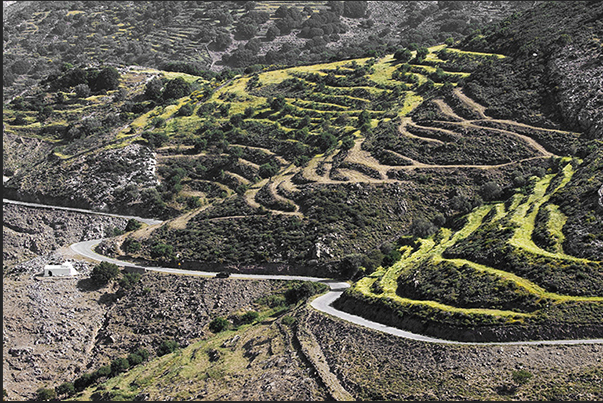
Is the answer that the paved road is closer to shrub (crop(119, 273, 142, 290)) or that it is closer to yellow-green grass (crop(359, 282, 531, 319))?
yellow-green grass (crop(359, 282, 531, 319))

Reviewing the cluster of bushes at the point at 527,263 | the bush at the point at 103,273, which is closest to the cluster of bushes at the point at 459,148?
the cluster of bushes at the point at 527,263

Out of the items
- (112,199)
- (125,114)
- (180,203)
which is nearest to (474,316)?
(180,203)

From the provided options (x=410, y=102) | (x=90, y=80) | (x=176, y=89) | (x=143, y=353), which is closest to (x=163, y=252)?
(x=143, y=353)

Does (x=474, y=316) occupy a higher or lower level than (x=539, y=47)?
lower

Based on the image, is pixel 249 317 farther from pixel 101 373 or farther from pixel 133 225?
pixel 133 225

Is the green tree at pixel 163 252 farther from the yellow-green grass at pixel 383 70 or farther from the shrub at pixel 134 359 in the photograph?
the yellow-green grass at pixel 383 70

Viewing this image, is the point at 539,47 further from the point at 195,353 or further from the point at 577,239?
the point at 195,353
